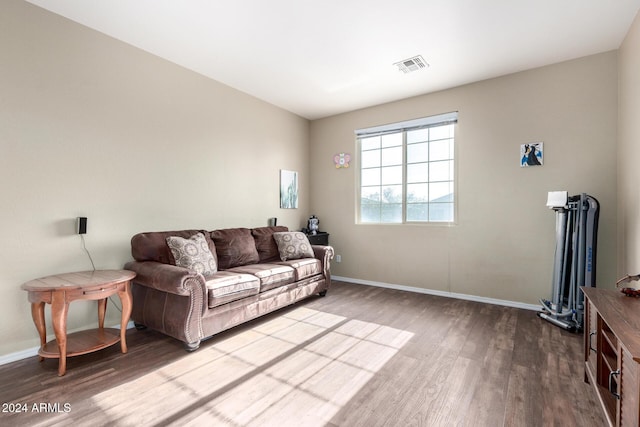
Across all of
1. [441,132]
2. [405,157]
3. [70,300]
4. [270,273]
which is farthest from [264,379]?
[441,132]

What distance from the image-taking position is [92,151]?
281 cm

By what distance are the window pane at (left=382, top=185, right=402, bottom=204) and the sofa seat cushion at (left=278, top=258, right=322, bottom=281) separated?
155cm

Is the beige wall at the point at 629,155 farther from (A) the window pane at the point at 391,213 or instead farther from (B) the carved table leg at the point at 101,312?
(B) the carved table leg at the point at 101,312

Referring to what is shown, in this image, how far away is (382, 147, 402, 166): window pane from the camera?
Answer: 4648 mm

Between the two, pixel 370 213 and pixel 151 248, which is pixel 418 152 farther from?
pixel 151 248

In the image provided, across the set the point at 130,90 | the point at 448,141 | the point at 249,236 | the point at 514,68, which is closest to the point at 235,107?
the point at 130,90

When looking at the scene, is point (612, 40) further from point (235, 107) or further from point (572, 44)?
point (235, 107)

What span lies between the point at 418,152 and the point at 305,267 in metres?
2.40

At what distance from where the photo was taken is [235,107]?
4.16 metres

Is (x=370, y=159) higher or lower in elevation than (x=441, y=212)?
higher

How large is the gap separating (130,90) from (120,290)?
203 cm

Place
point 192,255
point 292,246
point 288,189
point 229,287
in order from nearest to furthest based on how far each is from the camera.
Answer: point 229,287 < point 192,255 < point 292,246 < point 288,189

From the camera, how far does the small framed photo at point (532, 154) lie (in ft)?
11.5

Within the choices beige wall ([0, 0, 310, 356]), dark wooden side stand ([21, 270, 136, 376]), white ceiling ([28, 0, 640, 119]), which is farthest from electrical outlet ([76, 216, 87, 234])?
white ceiling ([28, 0, 640, 119])
